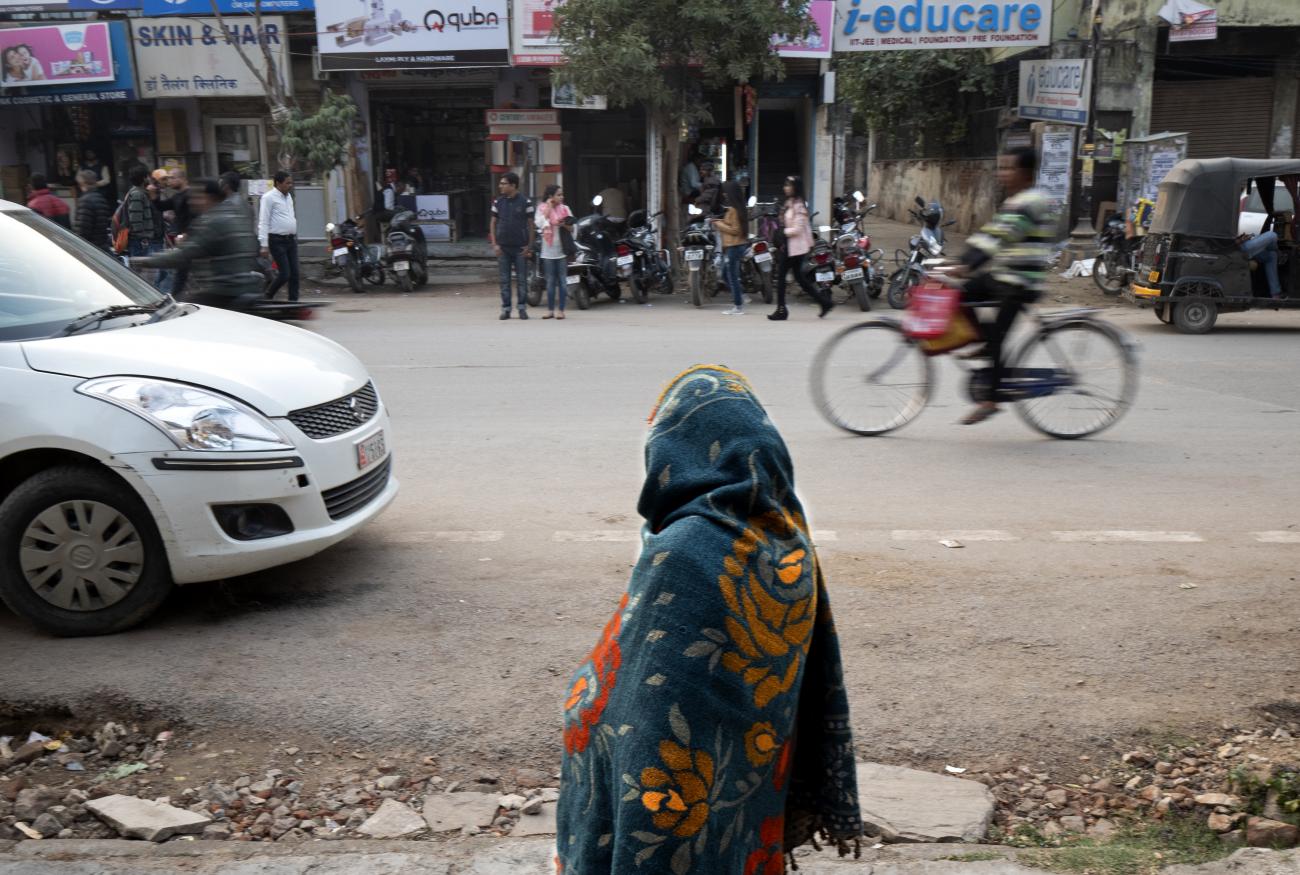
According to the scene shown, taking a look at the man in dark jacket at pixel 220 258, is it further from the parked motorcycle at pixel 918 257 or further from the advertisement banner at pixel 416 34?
the advertisement banner at pixel 416 34

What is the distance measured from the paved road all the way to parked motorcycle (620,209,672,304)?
293 inches

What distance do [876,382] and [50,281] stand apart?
483 centimetres

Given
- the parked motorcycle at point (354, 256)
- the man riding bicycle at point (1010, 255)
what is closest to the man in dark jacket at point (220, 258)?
the man riding bicycle at point (1010, 255)

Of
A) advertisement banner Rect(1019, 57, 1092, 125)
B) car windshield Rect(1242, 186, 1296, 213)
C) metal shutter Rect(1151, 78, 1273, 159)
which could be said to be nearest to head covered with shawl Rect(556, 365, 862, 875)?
car windshield Rect(1242, 186, 1296, 213)

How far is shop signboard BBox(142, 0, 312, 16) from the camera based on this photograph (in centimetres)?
1925

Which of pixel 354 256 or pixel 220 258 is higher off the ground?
pixel 220 258

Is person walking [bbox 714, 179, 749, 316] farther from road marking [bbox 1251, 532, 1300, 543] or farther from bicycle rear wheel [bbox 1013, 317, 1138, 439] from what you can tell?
road marking [bbox 1251, 532, 1300, 543]

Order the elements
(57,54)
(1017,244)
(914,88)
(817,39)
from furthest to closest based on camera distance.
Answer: (914,88) → (57,54) → (817,39) → (1017,244)

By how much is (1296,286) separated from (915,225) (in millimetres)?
16939

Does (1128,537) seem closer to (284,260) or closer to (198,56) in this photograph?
(284,260)

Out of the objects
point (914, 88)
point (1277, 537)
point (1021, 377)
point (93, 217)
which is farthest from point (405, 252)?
point (914, 88)

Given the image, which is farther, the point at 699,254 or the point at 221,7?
the point at 221,7

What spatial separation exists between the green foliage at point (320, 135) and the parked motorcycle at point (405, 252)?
4.27ft

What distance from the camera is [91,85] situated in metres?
19.6
